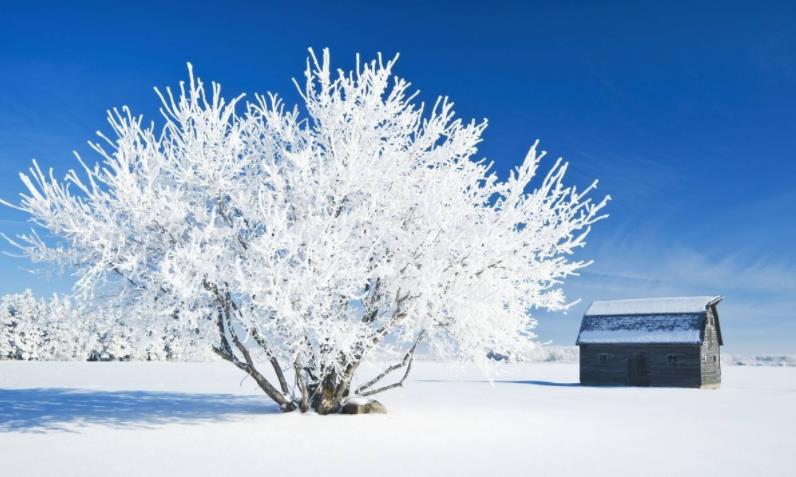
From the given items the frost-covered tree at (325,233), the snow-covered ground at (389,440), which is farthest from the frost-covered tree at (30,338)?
the frost-covered tree at (325,233)

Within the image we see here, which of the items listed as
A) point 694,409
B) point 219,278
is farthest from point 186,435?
point 694,409

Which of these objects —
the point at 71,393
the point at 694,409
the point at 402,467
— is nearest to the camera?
the point at 402,467

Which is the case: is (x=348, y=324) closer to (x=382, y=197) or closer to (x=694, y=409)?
(x=382, y=197)

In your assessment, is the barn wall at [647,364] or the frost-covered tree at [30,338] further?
Answer: the frost-covered tree at [30,338]

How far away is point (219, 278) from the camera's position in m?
15.5

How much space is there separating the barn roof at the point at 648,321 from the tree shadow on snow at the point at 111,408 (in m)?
25.2

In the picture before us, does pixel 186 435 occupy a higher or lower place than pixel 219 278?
lower

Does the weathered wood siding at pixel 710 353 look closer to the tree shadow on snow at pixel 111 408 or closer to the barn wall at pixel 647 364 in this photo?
the barn wall at pixel 647 364

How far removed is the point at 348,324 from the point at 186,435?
Result: 437cm

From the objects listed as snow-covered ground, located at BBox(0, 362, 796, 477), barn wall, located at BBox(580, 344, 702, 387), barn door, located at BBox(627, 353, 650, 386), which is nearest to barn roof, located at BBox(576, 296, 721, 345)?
barn wall, located at BBox(580, 344, 702, 387)

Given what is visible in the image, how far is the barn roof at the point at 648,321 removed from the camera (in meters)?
39.4

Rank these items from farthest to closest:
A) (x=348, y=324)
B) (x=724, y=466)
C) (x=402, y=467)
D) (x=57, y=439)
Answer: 1. (x=348, y=324)
2. (x=57, y=439)
3. (x=724, y=466)
4. (x=402, y=467)

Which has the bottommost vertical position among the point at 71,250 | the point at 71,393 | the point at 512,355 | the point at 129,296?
the point at 71,393

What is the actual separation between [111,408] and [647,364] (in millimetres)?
31580
